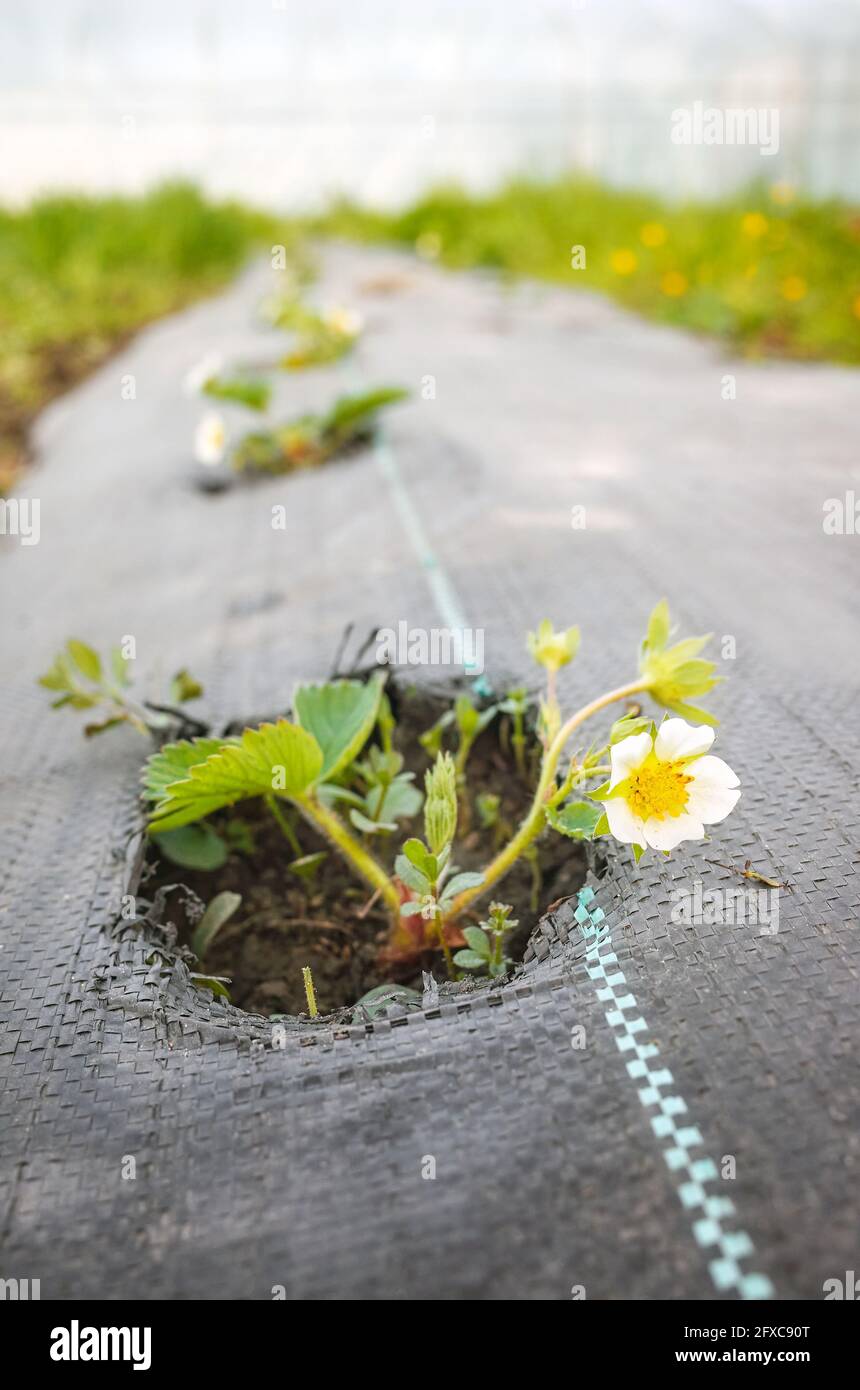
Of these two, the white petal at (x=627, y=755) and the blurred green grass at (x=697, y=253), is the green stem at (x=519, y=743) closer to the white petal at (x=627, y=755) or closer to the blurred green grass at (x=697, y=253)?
the white petal at (x=627, y=755)

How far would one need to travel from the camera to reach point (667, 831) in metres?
0.88

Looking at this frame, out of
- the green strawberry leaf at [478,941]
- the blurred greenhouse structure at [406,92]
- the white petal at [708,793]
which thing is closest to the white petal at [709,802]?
the white petal at [708,793]

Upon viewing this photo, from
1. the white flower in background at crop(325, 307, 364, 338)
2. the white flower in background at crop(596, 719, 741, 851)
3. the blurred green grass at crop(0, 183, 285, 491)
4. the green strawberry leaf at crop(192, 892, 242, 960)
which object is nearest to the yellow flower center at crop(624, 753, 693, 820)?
the white flower in background at crop(596, 719, 741, 851)

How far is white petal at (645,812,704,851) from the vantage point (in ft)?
2.87

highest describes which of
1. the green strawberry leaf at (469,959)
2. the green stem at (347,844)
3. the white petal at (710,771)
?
the white petal at (710,771)

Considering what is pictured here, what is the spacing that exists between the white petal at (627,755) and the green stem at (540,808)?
0.10 meters

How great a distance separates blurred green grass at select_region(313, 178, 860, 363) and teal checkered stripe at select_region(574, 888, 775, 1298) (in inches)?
121

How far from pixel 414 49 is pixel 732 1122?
10787mm

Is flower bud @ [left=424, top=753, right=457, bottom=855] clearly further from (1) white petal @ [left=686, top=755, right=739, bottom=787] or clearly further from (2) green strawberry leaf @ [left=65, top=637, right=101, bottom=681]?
(2) green strawberry leaf @ [left=65, top=637, right=101, bottom=681]

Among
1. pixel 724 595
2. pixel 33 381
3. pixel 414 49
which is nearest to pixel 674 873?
pixel 724 595

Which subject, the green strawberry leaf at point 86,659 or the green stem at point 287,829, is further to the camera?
the green strawberry leaf at point 86,659

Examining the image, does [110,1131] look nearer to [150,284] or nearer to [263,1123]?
[263,1123]

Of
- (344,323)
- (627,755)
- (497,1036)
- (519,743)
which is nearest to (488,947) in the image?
(497,1036)

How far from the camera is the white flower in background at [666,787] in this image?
2.84 feet
